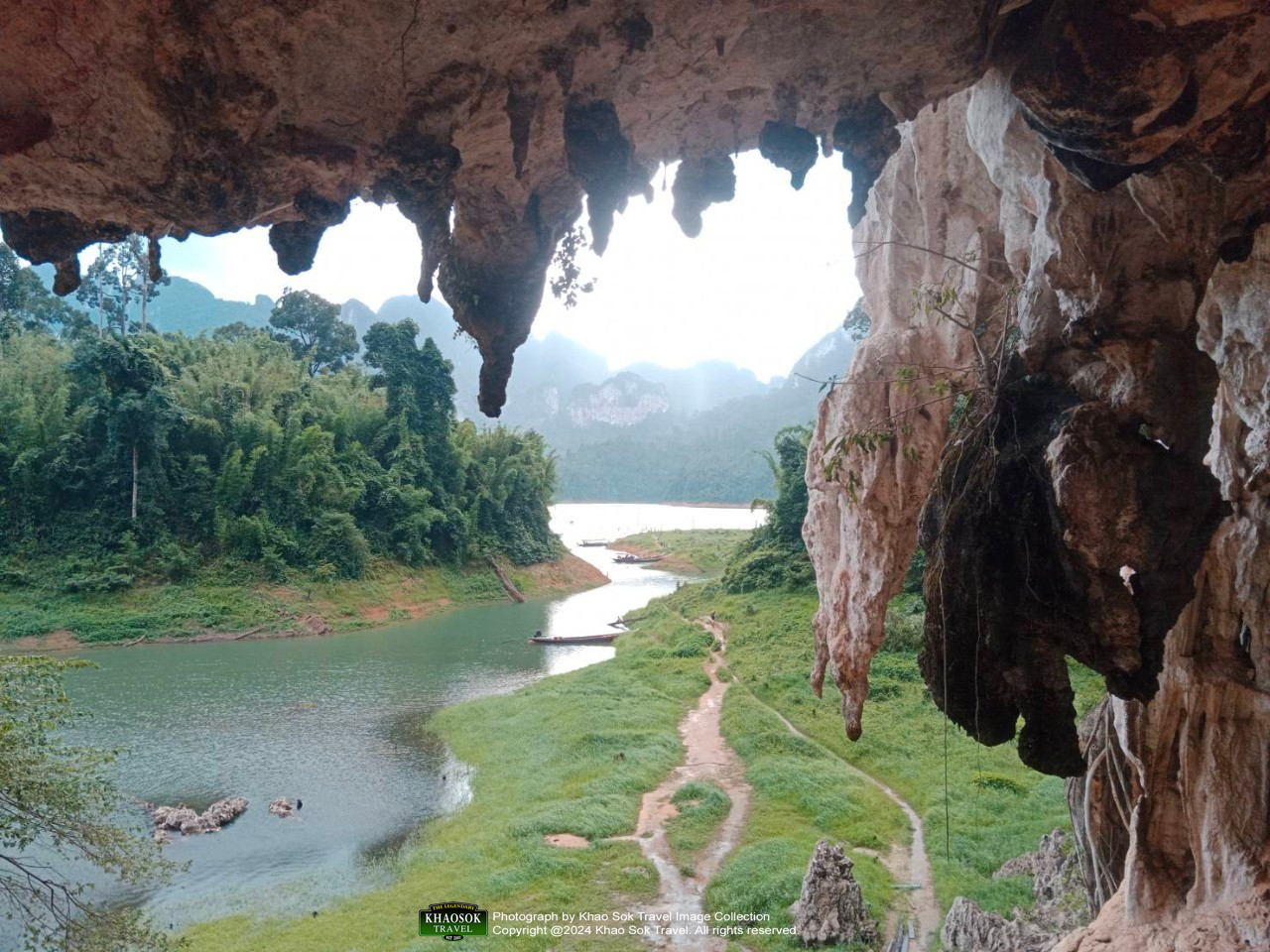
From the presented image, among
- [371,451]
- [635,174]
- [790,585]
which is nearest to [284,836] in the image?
[635,174]

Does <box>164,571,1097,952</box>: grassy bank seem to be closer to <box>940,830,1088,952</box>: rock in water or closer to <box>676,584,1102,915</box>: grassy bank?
<box>676,584,1102,915</box>: grassy bank

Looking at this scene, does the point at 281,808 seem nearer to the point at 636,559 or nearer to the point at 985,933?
the point at 985,933

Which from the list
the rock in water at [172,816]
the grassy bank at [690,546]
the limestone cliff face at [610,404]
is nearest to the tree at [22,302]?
the rock in water at [172,816]

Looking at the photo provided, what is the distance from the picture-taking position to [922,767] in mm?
11750

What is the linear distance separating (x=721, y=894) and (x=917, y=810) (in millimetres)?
3597

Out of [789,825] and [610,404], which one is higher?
[610,404]

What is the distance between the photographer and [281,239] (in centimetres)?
493

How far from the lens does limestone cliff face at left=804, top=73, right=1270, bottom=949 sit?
376 centimetres

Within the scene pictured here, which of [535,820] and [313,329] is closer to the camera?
[535,820]

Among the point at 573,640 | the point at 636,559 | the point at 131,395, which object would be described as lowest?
the point at 636,559

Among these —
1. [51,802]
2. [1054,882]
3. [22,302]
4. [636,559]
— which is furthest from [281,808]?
[636,559]

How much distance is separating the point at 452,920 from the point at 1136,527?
7831 mm

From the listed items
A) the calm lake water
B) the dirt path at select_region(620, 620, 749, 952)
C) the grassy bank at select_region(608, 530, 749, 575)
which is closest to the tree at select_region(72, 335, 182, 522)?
the calm lake water

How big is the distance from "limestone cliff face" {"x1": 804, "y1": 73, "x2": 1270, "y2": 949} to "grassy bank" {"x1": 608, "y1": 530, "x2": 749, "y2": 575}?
34014 mm
